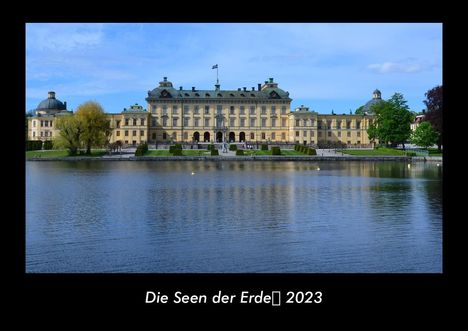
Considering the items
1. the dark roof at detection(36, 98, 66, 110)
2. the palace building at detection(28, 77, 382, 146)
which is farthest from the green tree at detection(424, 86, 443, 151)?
the dark roof at detection(36, 98, 66, 110)

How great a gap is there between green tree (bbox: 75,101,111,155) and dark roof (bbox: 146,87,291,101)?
111 feet

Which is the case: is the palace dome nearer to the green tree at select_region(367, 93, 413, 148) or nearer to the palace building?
the palace building

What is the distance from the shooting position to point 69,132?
67125 millimetres

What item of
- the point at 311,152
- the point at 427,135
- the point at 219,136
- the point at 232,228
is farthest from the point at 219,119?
the point at 232,228

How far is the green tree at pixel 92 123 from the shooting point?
67.6 m

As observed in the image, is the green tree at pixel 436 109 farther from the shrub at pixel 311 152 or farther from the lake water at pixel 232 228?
the lake water at pixel 232 228

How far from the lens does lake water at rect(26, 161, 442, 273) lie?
44.2 ft

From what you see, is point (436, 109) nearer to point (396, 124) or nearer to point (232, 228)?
point (396, 124)

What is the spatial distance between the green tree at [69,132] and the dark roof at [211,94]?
36.7 metres
